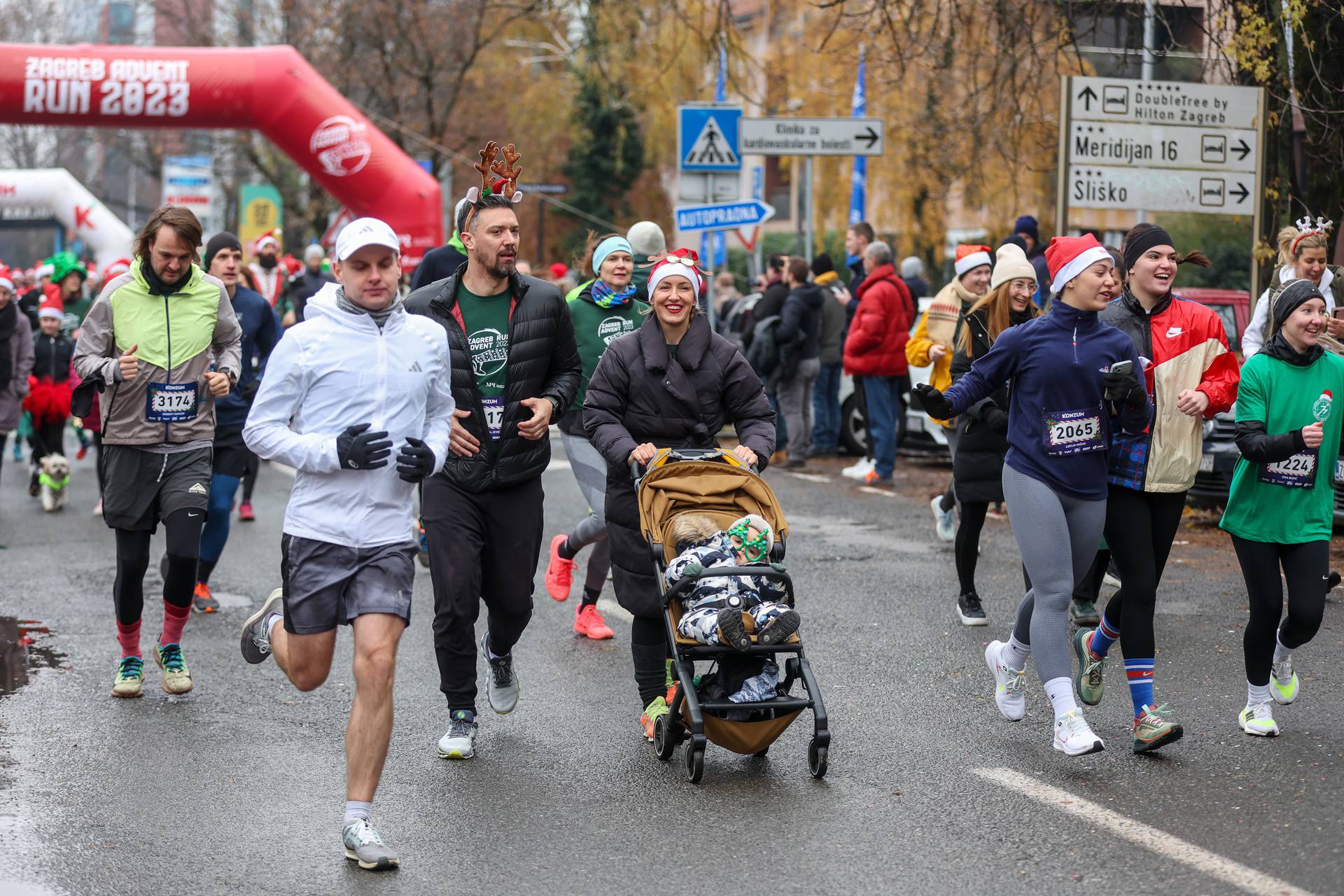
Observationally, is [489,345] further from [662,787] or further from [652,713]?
[662,787]

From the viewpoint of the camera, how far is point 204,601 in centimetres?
968

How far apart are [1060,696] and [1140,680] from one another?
13.3 inches

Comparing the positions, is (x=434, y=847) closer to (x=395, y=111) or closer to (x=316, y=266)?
(x=316, y=266)

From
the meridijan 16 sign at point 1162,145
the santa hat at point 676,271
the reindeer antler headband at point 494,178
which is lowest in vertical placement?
the santa hat at point 676,271

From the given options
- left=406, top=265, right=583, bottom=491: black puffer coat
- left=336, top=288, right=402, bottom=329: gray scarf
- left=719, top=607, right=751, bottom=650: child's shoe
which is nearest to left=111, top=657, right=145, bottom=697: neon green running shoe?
left=406, top=265, right=583, bottom=491: black puffer coat

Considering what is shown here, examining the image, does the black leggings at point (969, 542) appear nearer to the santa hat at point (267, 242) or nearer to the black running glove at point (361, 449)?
the black running glove at point (361, 449)

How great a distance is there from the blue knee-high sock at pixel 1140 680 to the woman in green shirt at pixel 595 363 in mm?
2989

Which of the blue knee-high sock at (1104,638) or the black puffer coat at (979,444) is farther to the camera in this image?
the black puffer coat at (979,444)

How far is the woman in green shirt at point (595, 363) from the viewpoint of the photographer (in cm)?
855

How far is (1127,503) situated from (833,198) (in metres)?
30.7

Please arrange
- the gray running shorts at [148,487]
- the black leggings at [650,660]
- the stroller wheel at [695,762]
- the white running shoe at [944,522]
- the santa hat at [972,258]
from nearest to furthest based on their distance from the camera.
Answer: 1. the stroller wheel at [695,762]
2. the black leggings at [650,660]
3. the gray running shorts at [148,487]
4. the santa hat at [972,258]
5. the white running shoe at [944,522]

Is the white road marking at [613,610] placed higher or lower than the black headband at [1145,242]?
lower

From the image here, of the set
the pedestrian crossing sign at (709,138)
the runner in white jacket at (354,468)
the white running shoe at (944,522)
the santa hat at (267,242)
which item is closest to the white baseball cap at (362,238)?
the runner in white jacket at (354,468)

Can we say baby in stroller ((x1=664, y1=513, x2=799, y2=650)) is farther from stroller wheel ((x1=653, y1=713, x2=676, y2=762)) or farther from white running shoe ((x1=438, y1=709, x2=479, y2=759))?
white running shoe ((x1=438, y1=709, x2=479, y2=759))
